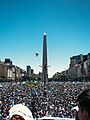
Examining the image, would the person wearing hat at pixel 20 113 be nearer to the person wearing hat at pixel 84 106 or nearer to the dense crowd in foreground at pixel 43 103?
the person wearing hat at pixel 84 106

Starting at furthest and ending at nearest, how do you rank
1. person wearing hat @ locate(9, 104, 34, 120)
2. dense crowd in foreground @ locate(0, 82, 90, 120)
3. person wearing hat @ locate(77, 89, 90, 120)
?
dense crowd in foreground @ locate(0, 82, 90, 120), person wearing hat @ locate(9, 104, 34, 120), person wearing hat @ locate(77, 89, 90, 120)

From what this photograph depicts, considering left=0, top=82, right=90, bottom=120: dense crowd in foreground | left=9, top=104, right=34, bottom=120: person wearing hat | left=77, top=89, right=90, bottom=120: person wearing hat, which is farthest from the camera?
left=0, top=82, right=90, bottom=120: dense crowd in foreground

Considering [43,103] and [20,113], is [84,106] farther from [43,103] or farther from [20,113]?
[43,103]

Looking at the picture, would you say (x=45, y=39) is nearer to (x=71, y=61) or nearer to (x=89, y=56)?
(x=89, y=56)

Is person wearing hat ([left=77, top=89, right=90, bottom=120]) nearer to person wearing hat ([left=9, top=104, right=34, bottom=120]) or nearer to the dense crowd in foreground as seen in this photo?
person wearing hat ([left=9, top=104, right=34, bottom=120])

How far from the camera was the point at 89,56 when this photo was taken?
13538 centimetres

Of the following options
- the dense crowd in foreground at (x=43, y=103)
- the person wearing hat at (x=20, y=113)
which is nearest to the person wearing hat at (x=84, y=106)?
the person wearing hat at (x=20, y=113)

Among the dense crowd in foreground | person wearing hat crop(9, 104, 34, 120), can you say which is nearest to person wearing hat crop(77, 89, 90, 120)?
person wearing hat crop(9, 104, 34, 120)

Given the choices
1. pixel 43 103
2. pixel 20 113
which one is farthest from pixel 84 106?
pixel 43 103

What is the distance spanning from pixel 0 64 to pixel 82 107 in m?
134

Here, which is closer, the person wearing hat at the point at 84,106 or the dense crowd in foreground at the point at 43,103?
the person wearing hat at the point at 84,106

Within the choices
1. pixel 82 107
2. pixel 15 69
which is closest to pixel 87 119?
pixel 82 107

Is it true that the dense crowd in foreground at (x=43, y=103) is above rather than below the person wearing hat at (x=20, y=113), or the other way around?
below

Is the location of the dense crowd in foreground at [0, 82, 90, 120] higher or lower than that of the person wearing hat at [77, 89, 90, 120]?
lower
